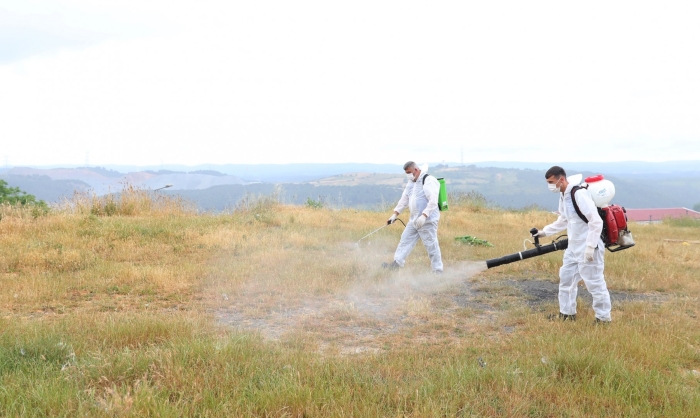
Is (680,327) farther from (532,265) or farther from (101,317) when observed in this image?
(101,317)

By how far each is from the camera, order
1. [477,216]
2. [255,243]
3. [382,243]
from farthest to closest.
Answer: [477,216] < [382,243] < [255,243]

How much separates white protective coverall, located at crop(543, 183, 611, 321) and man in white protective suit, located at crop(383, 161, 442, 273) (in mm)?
2770

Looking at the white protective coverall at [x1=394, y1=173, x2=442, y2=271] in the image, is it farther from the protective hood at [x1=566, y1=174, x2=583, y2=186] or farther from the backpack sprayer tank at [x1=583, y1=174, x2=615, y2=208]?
the backpack sprayer tank at [x1=583, y1=174, x2=615, y2=208]

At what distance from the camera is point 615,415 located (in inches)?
137

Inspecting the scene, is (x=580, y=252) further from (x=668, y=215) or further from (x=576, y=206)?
(x=668, y=215)

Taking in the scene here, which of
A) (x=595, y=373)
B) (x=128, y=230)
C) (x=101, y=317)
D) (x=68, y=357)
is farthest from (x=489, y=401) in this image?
(x=128, y=230)

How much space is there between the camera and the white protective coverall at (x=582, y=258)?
18.1ft

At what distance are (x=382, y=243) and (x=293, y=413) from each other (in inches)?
336

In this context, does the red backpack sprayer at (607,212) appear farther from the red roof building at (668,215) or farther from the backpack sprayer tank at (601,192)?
the red roof building at (668,215)

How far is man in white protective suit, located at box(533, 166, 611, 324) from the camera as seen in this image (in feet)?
18.1

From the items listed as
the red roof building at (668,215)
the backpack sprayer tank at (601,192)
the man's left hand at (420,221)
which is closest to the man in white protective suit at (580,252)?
the backpack sprayer tank at (601,192)

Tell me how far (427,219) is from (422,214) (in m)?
0.20

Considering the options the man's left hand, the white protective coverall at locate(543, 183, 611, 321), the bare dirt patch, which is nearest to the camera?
the bare dirt patch

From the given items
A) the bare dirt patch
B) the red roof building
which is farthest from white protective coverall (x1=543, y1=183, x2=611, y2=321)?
the red roof building
